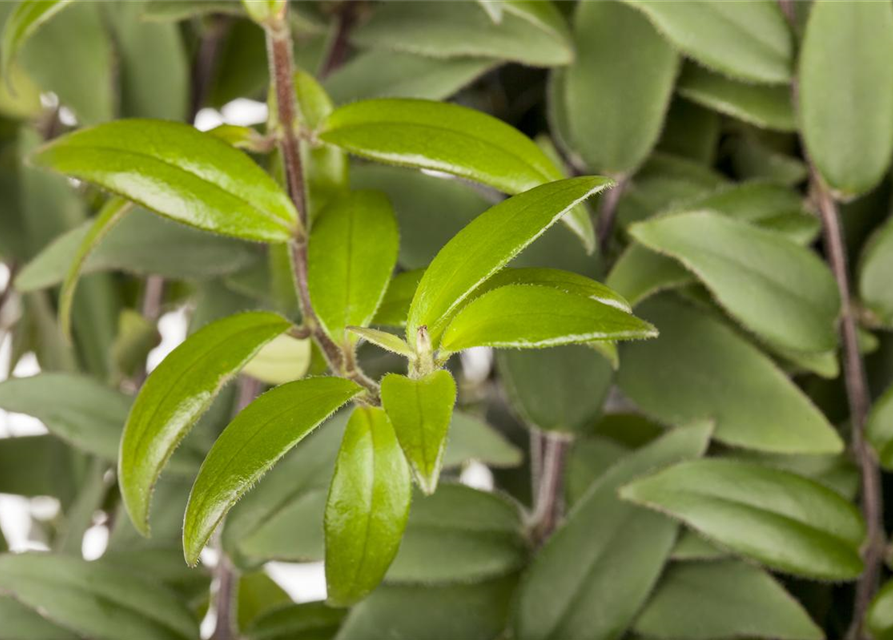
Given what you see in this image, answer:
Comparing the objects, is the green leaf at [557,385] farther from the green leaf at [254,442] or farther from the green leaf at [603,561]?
the green leaf at [254,442]

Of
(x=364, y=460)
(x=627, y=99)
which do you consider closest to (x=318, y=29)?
(x=627, y=99)

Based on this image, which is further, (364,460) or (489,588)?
(489,588)

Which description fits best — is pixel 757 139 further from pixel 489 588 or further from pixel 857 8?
pixel 489 588

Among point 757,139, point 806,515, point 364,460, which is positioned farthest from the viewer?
point 757,139

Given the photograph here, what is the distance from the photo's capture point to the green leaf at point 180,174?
0.33 meters

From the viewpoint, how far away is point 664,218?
38cm

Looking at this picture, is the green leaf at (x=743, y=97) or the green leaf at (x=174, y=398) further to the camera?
the green leaf at (x=743, y=97)

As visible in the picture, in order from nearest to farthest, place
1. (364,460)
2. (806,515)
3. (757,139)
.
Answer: (364,460)
(806,515)
(757,139)

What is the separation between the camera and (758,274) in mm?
402

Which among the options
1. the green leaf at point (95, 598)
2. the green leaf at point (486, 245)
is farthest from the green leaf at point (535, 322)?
the green leaf at point (95, 598)

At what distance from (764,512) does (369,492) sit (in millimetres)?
168

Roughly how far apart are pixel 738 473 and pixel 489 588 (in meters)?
0.12

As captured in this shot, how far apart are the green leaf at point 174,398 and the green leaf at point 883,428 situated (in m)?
0.23

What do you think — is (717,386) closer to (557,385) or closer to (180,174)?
(557,385)
